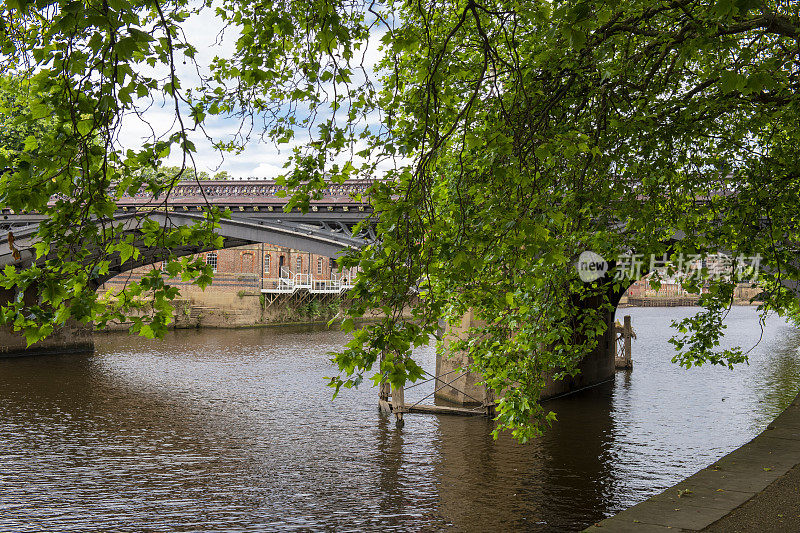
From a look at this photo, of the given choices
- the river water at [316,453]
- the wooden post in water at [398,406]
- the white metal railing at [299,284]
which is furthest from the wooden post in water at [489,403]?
the white metal railing at [299,284]

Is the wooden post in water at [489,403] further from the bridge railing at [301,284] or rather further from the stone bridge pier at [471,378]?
the bridge railing at [301,284]

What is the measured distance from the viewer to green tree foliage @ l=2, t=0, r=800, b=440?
13.0 feet

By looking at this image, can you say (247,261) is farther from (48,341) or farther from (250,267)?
(48,341)

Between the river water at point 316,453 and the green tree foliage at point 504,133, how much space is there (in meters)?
3.28

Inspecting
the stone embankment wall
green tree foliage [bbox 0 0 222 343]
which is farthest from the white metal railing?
the stone embankment wall

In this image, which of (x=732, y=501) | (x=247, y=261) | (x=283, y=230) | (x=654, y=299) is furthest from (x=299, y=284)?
(x=654, y=299)

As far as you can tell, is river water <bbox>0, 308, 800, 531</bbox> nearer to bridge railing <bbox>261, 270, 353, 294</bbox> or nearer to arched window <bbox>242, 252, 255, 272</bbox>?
bridge railing <bbox>261, 270, 353, 294</bbox>

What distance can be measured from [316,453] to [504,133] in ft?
33.3

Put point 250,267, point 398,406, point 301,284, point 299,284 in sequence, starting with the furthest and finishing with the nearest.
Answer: point 250,267
point 301,284
point 299,284
point 398,406

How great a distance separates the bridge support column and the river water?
10.6 ft

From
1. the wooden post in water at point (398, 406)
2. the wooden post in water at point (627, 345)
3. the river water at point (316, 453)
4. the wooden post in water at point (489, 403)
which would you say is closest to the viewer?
the river water at point (316, 453)

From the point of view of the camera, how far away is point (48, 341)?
2995cm

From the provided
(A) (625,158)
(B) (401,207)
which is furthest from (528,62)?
(B) (401,207)

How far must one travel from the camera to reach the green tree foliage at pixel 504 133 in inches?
157
